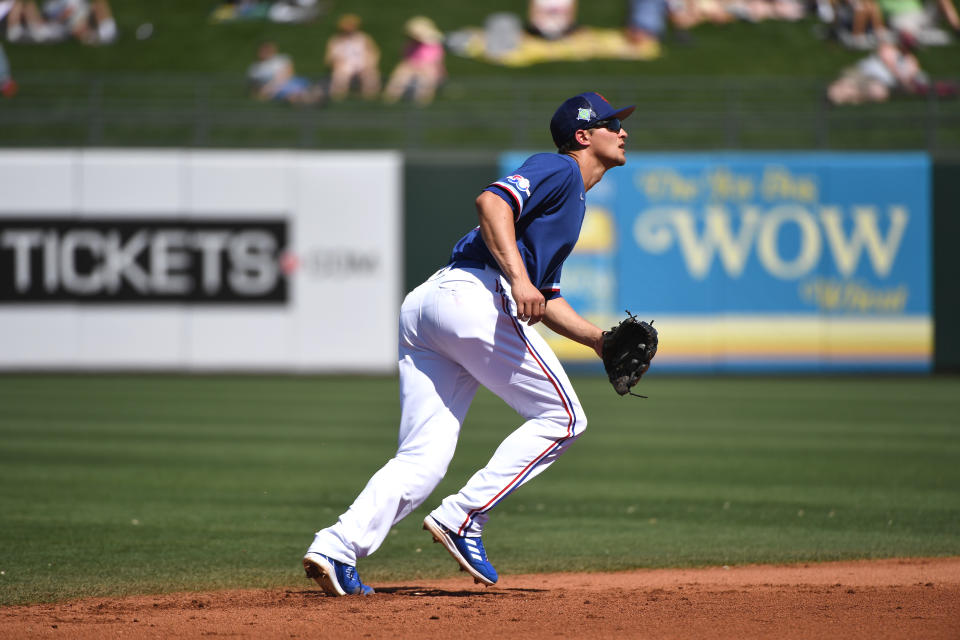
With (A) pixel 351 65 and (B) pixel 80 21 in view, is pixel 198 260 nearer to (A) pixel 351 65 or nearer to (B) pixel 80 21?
(A) pixel 351 65

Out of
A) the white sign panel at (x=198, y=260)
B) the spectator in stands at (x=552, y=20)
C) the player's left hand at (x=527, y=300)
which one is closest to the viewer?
the player's left hand at (x=527, y=300)

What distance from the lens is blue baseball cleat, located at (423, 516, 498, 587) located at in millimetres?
4746

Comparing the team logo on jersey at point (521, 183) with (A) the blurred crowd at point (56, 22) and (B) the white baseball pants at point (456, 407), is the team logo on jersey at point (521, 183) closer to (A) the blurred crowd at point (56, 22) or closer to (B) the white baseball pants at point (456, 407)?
(B) the white baseball pants at point (456, 407)

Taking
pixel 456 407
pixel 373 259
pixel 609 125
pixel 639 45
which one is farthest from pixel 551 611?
pixel 639 45

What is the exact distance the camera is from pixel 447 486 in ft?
28.5

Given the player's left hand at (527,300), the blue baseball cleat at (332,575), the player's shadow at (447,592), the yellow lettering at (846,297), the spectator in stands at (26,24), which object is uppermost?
the spectator in stands at (26,24)

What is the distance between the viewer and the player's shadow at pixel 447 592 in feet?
16.5

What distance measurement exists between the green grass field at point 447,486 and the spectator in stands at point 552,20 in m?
13.5

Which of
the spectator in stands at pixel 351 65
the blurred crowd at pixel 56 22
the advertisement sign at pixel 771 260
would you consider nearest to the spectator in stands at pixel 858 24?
the advertisement sign at pixel 771 260

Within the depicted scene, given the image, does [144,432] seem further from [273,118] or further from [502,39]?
[502,39]

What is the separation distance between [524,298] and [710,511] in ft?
12.2

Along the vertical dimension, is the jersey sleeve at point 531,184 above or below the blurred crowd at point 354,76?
below

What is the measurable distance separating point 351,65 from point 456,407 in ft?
61.4

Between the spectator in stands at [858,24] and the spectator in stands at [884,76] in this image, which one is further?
the spectator in stands at [858,24]
